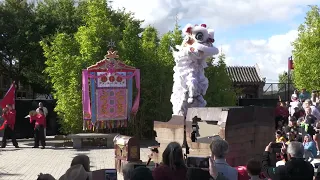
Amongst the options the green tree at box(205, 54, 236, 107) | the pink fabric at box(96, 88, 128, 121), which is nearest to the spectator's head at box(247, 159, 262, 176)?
the pink fabric at box(96, 88, 128, 121)

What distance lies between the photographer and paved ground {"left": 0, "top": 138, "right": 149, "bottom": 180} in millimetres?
11266

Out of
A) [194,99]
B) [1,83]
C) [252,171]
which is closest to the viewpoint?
[252,171]

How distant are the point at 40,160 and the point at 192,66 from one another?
17.9ft

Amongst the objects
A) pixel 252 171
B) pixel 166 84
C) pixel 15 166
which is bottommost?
pixel 15 166

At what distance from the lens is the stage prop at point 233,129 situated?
841cm

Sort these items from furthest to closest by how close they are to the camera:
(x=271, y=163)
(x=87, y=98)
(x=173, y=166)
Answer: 1. (x=87, y=98)
2. (x=271, y=163)
3. (x=173, y=166)

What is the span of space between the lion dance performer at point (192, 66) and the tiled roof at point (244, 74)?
2191 cm

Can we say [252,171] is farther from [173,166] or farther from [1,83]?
[1,83]

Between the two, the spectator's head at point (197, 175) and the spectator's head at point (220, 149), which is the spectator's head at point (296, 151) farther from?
the spectator's head at point (197, 175)

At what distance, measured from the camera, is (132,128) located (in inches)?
741

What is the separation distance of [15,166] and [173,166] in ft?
28.2

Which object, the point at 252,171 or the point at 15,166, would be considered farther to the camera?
the point at 15,166

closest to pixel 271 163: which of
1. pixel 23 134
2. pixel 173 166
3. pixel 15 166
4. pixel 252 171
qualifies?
pixel 252 171

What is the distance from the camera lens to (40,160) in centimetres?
1347
